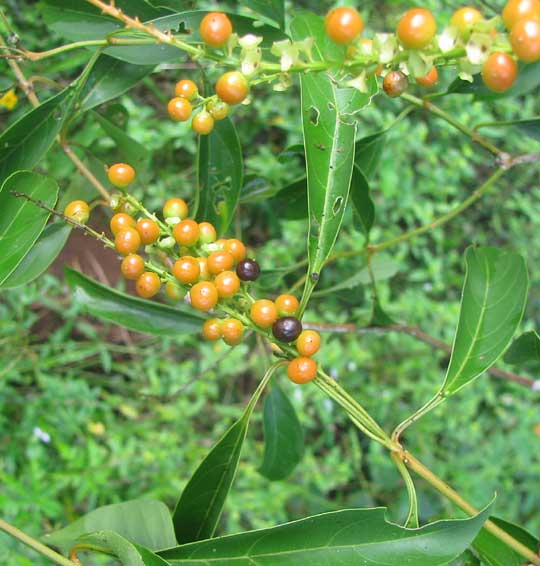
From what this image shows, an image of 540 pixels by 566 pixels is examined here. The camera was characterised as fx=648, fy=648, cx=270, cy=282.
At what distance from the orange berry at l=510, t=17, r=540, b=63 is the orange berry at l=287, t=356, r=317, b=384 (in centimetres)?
52

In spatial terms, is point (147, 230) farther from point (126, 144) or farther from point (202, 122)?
point (126, 144)

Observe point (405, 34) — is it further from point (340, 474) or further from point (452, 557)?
point (340, 474)

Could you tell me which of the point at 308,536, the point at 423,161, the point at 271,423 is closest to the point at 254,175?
the point at 271,423

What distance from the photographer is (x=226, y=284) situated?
97cm

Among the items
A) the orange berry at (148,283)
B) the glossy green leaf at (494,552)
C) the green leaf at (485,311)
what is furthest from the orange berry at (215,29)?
the glossy green leaf at (494,552)

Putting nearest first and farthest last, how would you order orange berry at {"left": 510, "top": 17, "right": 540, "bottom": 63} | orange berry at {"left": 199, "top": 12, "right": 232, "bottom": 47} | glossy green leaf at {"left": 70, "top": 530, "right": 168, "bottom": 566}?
orange berry at {"left": 510, "top": 17, "right": 540, "bottom": 63} < orange berry at {"left": 199, "top": 12, "right": 232, "bottom": 47} < glossy green leaf at {"left": 70, "top": 530, "right": 168, "bottom": 566}

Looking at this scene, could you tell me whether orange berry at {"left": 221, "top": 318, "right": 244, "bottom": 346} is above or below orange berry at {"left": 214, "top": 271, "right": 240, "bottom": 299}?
below

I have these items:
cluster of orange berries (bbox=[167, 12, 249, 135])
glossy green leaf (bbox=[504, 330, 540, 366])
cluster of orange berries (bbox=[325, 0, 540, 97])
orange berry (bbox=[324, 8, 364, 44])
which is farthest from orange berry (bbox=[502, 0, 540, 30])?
glossy green leaf (bbox=[504, 330, 540, 366])

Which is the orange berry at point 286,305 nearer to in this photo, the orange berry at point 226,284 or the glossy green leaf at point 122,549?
the orange berry at point 226,284

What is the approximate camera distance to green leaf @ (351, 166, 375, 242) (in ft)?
4.35

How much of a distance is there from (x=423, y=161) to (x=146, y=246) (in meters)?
2.56

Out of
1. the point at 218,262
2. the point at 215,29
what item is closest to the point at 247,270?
the point at 218,262

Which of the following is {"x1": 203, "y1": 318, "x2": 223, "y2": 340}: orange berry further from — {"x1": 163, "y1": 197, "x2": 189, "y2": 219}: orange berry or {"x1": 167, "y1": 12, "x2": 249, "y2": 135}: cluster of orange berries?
{"x1": 167, "y1": 12, "x2": 249, "y2": 135}: cluster of orange berries

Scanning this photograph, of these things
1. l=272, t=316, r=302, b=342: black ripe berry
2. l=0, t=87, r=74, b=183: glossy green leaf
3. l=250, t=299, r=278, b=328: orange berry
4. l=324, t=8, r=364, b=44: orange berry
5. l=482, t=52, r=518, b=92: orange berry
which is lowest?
l=272, t=316, r=302, b=342: black ripe berry
